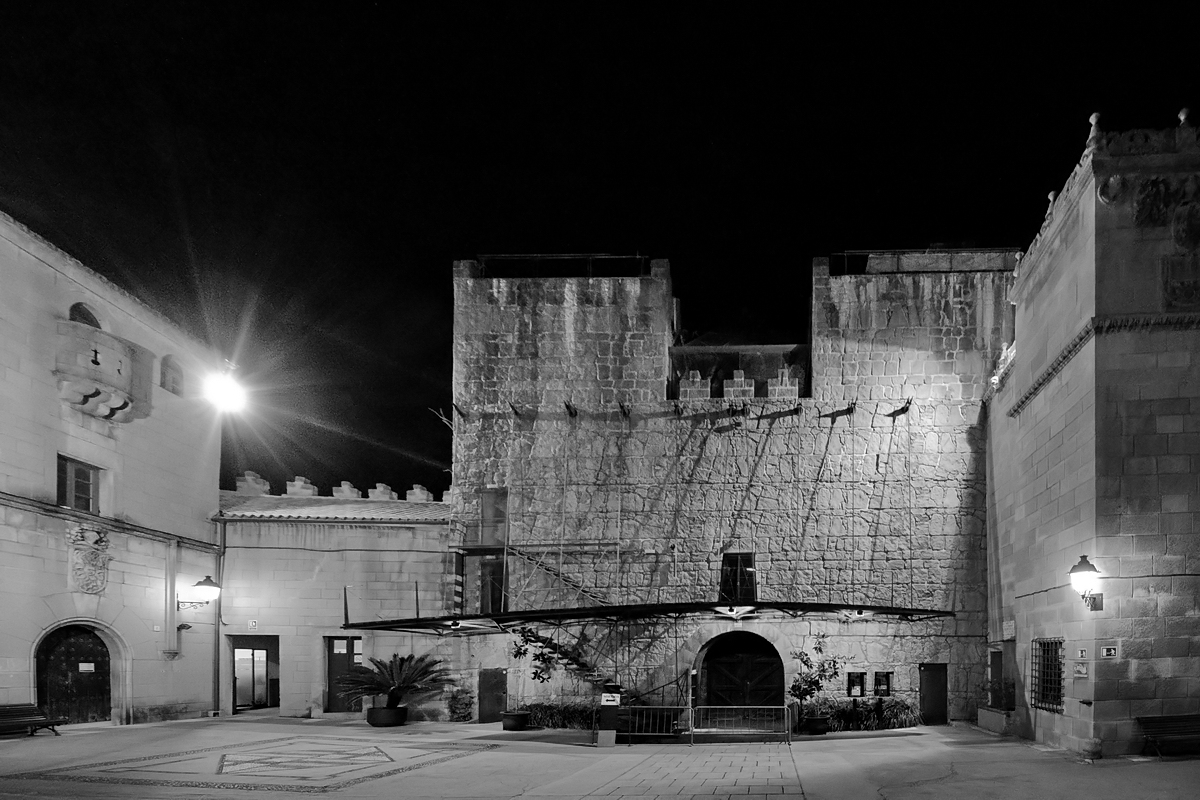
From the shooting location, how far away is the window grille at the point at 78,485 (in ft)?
61.7

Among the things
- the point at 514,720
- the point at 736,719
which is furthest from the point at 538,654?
the point at 736,719

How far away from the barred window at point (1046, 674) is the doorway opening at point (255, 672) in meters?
16.4

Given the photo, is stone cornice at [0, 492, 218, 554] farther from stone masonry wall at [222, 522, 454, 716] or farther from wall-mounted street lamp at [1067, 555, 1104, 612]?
wall-mounted street lamp at [1067, 555, 1104, 612]

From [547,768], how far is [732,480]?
29.7 feet

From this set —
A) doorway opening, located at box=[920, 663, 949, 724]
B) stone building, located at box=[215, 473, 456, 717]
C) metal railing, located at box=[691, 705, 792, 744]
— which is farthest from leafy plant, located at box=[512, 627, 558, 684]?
doorway opening, located at box=[920, 663, 949, 724]

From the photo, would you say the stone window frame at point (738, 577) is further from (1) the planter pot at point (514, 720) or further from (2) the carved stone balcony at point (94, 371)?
(2) the carved stone balcony at point (94, 371)

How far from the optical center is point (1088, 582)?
42.8ft

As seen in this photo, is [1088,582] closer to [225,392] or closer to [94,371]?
[94,371]

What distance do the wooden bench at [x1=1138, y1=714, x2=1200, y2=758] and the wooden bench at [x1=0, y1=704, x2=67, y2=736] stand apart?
16389 mm

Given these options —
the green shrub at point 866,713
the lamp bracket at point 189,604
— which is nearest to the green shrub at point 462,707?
the lamp bracket at point 189,604

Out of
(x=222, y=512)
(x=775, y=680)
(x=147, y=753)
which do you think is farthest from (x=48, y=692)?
(x=775, y=680)

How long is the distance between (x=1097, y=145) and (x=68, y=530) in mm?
17824

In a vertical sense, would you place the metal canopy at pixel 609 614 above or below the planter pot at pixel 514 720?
above

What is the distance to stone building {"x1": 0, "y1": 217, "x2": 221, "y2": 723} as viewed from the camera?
17375 millimetres
